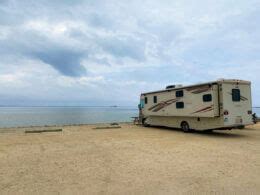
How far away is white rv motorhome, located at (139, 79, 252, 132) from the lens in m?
12.7

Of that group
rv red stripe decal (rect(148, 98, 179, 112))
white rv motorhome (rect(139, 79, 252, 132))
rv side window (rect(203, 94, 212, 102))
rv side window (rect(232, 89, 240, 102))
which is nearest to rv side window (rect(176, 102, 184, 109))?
white rv motorhome (rect(139, 79, 252, 132))

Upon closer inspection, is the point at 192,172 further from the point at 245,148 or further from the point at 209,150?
the point at 245,148

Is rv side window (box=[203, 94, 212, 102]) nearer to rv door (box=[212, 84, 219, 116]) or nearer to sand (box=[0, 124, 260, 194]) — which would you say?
rv door (box=[212, 84, 219, 116])

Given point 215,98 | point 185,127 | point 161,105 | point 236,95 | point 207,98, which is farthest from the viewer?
point 161,105

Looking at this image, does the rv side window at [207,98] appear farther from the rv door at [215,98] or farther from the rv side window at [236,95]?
the rv side window at [236,95]

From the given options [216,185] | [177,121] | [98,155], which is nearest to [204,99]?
[177,121]

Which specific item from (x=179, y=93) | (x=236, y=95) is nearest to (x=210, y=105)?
(x=236, y=95)

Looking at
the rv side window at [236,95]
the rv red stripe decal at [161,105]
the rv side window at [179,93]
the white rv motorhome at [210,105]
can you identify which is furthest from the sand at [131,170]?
the rv red stripe decal at [161,105]

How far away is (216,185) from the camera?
519 cm

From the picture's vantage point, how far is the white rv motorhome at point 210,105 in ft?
41.8

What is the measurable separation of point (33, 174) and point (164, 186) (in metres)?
3.13

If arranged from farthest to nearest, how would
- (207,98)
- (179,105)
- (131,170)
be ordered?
(179,105) → (207,98) → (131,170)

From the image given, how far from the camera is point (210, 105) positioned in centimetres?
1297

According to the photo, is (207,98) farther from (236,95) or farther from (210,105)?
(236,95)
